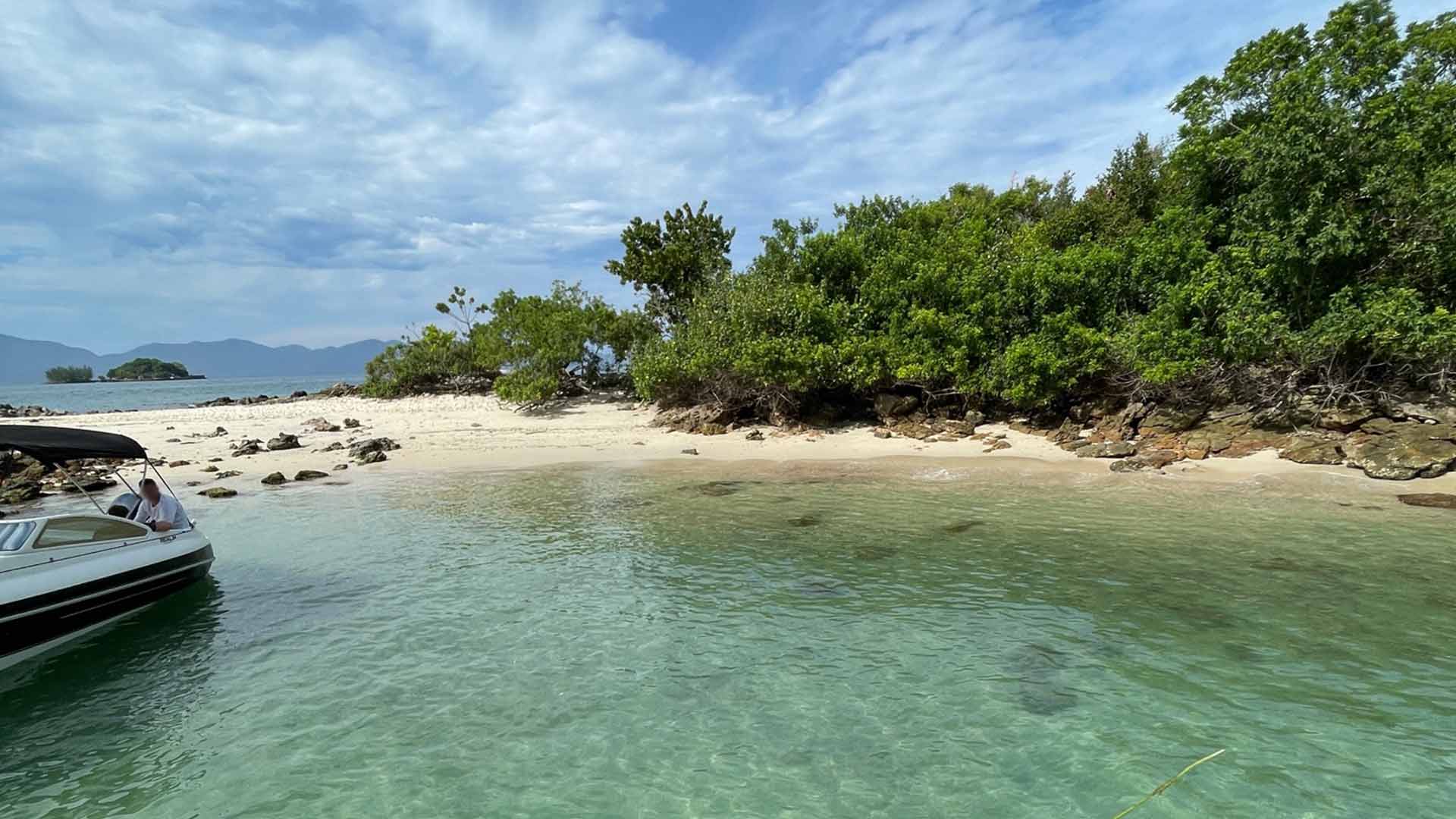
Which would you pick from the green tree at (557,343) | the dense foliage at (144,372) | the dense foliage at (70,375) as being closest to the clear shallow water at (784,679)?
the green tree at (557,343)

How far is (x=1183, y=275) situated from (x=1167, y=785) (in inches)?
850

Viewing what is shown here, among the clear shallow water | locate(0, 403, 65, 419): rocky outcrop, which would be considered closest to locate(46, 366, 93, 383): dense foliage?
locate(0, 403, 65, 419): rocky outcrop

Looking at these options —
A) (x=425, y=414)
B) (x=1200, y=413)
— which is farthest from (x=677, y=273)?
(x=1200, y=413)

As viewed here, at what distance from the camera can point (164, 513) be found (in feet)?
36.6

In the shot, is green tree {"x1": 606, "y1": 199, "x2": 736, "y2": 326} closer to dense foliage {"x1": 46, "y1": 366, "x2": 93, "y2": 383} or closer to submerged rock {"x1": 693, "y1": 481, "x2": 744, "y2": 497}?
submerged rock {"x1": 693, "y1": 481, "x2": 744, "y2": 497}

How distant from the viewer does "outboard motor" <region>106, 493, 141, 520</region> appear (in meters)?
11.2

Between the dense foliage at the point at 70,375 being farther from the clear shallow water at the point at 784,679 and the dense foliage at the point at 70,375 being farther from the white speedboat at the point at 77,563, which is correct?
the white speedboat at the point at 77,563

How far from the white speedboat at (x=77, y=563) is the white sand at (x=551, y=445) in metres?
10.7

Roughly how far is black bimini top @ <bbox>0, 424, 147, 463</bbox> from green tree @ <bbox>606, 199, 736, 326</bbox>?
97.6 feet

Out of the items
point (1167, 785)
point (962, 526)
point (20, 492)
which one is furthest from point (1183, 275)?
point (20, 492)

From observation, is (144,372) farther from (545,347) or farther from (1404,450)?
(1404,450)

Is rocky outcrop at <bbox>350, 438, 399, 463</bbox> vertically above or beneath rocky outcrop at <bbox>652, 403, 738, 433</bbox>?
beneath

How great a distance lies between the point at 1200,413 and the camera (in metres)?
22.2

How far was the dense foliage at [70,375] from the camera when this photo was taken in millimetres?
141375
